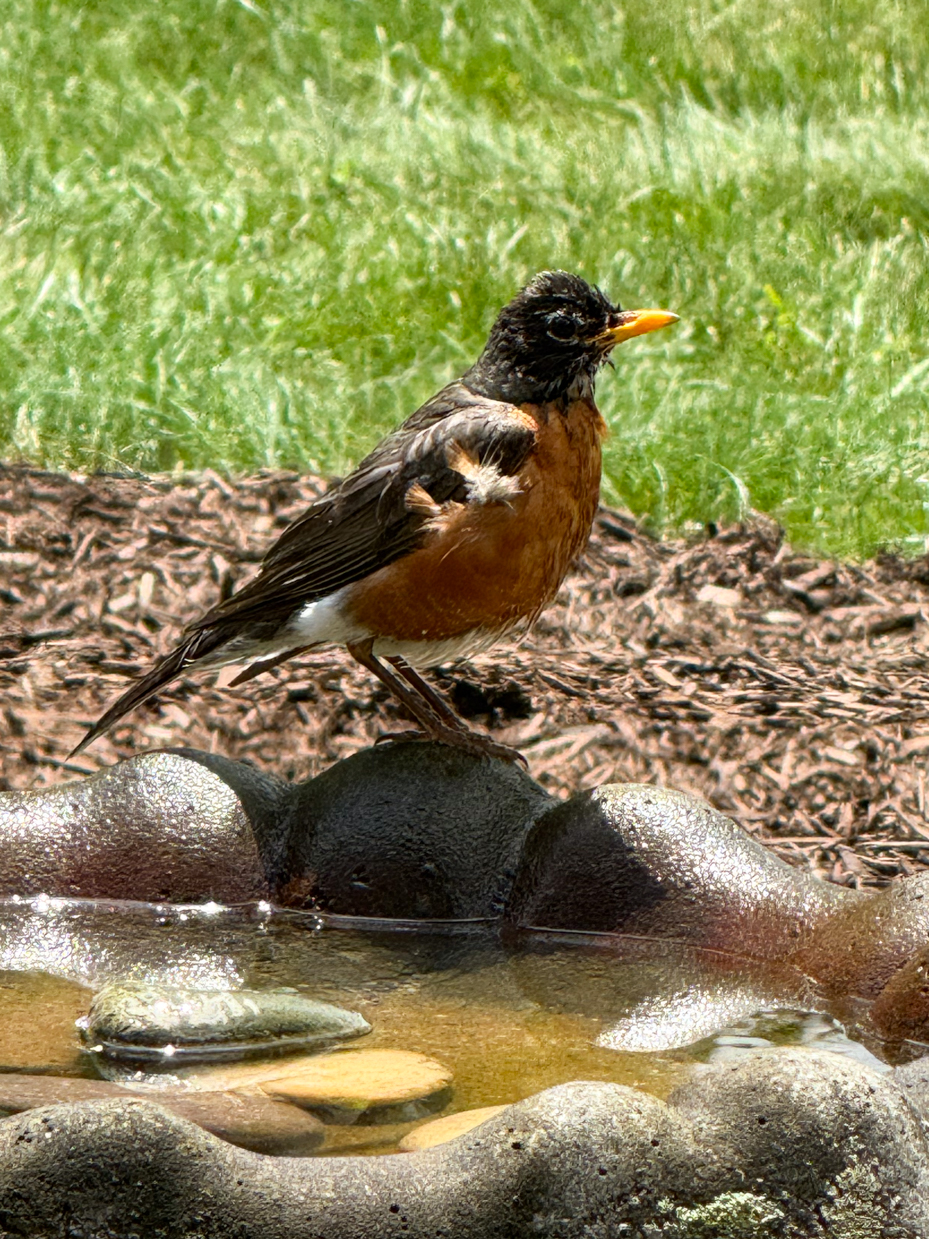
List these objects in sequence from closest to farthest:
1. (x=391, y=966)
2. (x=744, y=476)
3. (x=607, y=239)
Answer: (x=391, y=966) < (x=744, y=476) < (x=607, y=239)

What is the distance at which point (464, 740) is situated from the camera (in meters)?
4.51

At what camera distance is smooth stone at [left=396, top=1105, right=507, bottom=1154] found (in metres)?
2.92

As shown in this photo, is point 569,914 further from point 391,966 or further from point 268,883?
point 268,883

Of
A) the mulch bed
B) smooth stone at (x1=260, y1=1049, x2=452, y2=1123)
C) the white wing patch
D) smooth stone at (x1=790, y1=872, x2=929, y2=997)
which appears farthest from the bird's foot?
smooth stone at (x1=260, y1=1049, x2=452, y2=1123)

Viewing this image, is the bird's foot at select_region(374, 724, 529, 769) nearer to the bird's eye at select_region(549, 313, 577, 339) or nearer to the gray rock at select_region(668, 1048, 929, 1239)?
the bird's eye at select_region(549, 313, 577, 339)

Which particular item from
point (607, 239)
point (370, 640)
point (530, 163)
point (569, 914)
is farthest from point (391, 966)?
point (530, 163)

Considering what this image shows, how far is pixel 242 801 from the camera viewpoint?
13.8 feet

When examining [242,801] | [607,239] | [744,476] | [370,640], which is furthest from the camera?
[607,239]

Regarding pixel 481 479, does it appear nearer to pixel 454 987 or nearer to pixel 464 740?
pixel 464 740

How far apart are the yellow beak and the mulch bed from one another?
1053 millimetres

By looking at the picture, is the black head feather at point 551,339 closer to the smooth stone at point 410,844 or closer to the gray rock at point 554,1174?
the smooth stone at point 410,844

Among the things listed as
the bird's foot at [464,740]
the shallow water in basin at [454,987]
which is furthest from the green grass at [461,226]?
the shallow water in basin at [454,987]

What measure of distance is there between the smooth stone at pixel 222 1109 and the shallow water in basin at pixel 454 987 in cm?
17

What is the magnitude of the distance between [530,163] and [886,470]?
2.67 meters
